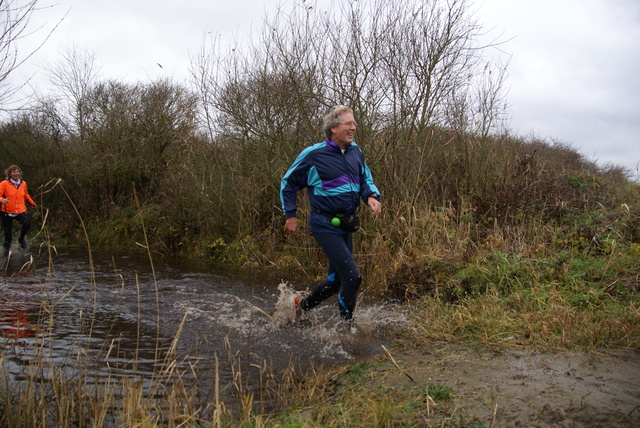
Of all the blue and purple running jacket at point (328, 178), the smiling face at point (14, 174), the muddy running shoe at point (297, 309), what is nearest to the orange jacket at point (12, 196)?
the smiling face at point (14, 174)

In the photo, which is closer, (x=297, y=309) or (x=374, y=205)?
(x=374, y=205)

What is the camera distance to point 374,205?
190 inches

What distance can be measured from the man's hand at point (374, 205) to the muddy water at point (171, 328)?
1.27 meters

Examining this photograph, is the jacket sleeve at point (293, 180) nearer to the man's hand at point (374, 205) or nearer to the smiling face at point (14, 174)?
the man's hand at point (374, 205)

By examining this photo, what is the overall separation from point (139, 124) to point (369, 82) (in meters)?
10.8

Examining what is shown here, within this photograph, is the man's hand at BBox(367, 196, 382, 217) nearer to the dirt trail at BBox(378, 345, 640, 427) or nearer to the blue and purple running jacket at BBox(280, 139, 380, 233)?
the blue and purple running jacket at BBox(280, 139, 380, 233)

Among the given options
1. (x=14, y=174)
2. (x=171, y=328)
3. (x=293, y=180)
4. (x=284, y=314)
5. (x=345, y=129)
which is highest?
(x=345, y=129)

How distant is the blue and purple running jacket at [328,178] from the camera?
4.82 metres

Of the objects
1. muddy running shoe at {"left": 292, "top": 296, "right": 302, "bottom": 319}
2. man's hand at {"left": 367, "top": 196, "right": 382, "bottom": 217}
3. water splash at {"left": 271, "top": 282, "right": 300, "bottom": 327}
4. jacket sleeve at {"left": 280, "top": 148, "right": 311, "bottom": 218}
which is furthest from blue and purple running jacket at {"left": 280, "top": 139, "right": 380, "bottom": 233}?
water splash at {"left": 271, "top": 282, "right": 300, "bottom": 327}

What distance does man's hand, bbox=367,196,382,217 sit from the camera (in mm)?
4734

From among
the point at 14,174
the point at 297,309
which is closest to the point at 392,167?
the point at 297,309

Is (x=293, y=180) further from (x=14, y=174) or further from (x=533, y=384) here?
(x=14, y=174)

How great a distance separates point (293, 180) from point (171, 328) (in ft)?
6.95

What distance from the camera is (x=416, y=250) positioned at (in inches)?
282
